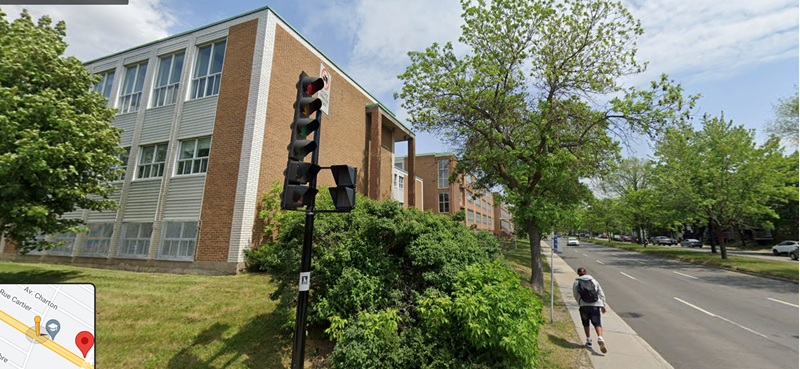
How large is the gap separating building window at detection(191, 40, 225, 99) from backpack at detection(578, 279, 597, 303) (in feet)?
53.4

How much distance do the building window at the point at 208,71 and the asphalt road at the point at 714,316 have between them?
17328 millimetres

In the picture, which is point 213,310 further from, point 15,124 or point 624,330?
point 624,330

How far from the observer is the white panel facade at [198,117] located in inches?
562

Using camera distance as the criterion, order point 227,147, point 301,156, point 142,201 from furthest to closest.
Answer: point 142,201, point 227,147, point 301,156

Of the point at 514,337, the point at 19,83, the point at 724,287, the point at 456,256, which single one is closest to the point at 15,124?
the point at 19,83

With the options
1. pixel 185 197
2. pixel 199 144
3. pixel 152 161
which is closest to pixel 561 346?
pixel 185 197

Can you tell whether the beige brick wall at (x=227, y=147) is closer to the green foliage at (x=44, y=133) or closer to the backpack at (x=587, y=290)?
the green foliage at (x=44, y=133)

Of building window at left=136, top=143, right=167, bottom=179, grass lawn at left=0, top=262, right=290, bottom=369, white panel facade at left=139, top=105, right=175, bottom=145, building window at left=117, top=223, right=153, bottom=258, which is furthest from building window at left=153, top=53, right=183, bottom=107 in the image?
grass lawn at left=0, top=262, right=290, bottom=369

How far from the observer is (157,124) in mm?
15523

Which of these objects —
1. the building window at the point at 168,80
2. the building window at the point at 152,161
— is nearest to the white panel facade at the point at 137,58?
the building window at the point at 168,80

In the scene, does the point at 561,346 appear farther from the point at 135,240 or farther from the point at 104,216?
the point at 104,216

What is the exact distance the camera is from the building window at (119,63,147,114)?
16812mm

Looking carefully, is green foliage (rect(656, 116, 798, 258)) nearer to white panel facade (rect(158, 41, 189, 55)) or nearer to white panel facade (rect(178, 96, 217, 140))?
white panel facade (rect(178, 96, 217, 140))

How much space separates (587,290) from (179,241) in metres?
15.1
